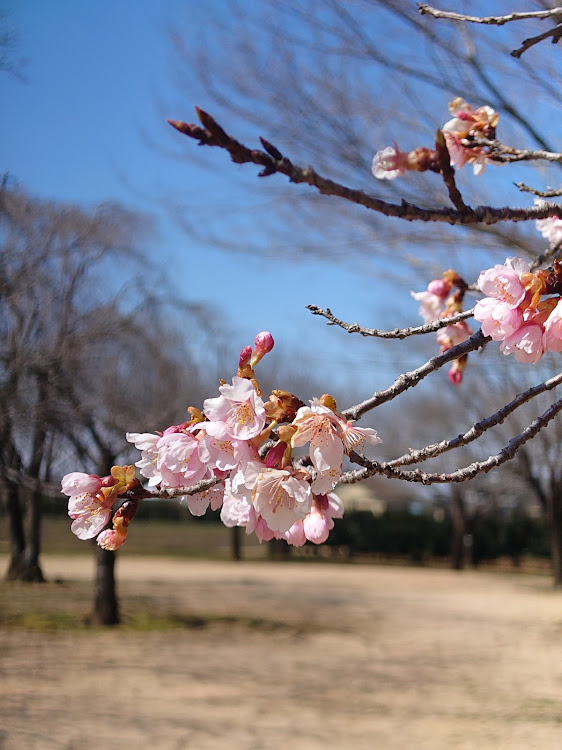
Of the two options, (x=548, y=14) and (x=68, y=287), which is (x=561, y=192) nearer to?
(x=548, y=14)

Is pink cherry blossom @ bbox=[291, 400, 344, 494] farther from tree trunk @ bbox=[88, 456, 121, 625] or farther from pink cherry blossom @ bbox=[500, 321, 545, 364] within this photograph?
tree trunk @ bbox=[88, 456, 121, 625]

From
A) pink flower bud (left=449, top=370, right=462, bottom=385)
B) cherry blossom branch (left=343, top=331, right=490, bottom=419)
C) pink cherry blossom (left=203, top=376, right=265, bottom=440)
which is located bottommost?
pink cherry blossom (left=203, top=376, right=265, bottom=440)

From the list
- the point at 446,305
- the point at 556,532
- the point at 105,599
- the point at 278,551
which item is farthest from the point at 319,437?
the point at 278,551

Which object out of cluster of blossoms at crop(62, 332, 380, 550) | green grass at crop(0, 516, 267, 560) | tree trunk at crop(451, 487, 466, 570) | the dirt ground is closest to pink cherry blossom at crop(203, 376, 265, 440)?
cluster of blossoms at crop(62, 332, 380, 550)

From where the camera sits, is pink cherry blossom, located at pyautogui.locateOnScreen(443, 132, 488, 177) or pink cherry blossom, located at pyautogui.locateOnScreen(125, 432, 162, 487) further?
pink cherry blossom, located at pyautogui.locateOnScreen(443, 132, 488, 177)

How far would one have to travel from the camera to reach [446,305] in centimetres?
A: 182

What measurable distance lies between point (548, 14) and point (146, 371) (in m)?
9.34

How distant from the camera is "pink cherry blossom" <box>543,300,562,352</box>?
1030mm

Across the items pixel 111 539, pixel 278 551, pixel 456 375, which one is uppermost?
pixel 456 375

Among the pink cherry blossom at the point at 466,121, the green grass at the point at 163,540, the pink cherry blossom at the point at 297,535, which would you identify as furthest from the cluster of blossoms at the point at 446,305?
the green grass at the point at 163,540

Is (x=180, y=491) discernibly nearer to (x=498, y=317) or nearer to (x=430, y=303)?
(x=498, y=317)

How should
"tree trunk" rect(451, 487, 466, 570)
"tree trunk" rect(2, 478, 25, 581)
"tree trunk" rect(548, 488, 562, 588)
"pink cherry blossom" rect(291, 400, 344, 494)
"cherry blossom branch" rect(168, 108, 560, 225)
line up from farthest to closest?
1. "tree trunk" rect(451, 487, 466, 570)
2. "tree trunk" rect(548, 488, 562, 588)
3. "tree trunk" rect(2, 478, 25, 581)
4. "pink cherry blossom" rect(291, 400, 344, 494)
5. "cherry blossom branch" rect(168, 108, 560, 225)

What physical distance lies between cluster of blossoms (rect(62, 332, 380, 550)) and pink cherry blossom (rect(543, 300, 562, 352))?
0.33 m

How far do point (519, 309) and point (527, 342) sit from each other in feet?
0.16
